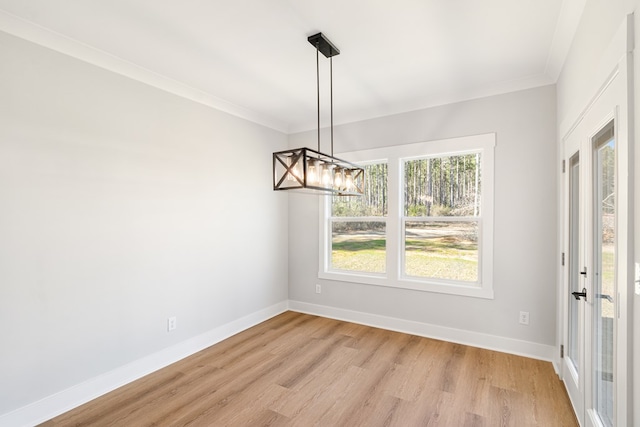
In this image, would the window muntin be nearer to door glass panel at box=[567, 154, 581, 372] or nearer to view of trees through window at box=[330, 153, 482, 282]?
view of trees through window at box=[330, 153, 482, 282]

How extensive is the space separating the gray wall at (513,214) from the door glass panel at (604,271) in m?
1.27

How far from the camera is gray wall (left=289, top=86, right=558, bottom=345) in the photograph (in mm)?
2916

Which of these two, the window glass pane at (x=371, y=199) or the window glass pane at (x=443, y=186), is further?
the window glass pane at (x=371, y=199)

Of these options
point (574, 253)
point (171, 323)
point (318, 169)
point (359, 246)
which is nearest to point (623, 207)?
point (574, 253)

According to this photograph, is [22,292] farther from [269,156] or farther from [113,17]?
[269,156]

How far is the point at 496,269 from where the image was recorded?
316 cm

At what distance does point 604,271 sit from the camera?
1644 mm

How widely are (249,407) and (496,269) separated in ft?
8.84

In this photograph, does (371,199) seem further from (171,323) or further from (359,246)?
(171,323)

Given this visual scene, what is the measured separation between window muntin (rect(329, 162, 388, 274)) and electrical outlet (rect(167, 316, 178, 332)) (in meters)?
2.10

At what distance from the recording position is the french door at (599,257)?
126 centimetres

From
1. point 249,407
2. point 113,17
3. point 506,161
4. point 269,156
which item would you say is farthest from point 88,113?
point 506,161

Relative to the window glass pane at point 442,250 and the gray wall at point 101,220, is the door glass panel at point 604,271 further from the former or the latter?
the gray wall at point 101,220

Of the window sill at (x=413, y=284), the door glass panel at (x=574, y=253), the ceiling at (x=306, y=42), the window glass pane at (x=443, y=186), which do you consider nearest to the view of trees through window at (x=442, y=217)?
the window glass pane at (x=443, y=186)
